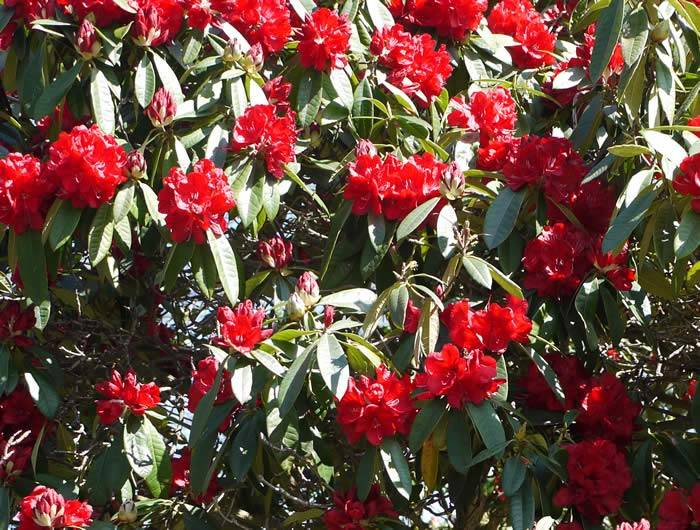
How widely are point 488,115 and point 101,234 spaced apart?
2.92 feet

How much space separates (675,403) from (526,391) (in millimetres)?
500

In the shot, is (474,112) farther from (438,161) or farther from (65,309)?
(65,309)

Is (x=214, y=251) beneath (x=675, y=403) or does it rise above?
above

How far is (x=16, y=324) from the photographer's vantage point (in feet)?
8.86

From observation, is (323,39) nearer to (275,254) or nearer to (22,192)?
(275,254)

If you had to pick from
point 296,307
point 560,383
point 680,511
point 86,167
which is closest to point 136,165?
point 86,167

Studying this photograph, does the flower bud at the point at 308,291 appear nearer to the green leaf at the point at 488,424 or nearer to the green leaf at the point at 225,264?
the green leaf at the point at 225,264

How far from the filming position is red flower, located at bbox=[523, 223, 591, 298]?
2.46 metres

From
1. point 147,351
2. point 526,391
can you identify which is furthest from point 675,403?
point 147,351

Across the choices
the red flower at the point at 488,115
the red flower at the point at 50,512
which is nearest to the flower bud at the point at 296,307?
the red flower at the point at 50,512

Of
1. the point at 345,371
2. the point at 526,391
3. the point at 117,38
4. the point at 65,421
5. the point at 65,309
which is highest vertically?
the point at 117,38

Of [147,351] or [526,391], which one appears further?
[147,351]

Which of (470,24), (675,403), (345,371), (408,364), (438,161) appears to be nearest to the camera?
(345,371)

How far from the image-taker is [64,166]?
8.08ft
